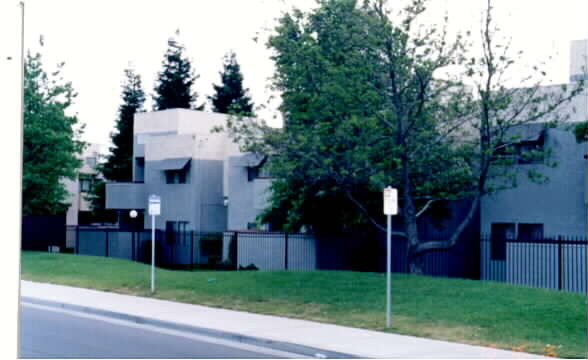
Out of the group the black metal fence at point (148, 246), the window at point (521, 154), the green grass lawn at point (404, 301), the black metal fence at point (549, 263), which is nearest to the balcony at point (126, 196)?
the black metal fence at point (148, 246)

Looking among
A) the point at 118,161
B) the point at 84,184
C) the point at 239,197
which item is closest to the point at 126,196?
the point at 239,197

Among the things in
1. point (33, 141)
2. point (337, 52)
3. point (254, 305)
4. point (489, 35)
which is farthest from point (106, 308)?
point (33, 141)

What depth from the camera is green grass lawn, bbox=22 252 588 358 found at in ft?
38.2

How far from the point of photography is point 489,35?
1753 cm

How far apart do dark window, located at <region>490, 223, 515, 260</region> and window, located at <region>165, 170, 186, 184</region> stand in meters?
19.6

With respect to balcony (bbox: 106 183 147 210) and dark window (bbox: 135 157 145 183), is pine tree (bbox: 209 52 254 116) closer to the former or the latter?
dark window (bbox: 135 157 145 183)

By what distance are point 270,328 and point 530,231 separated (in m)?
13.1

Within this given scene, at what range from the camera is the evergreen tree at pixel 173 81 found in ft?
201

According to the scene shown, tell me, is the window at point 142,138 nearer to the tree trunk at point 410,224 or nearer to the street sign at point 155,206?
the street sign at point 155,206

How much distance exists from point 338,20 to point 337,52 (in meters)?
0.84

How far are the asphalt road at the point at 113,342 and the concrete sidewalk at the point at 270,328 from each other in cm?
45

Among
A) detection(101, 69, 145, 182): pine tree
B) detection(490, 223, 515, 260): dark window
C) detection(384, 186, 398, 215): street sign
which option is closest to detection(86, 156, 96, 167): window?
detection(101, 69, 145, 182): pine tree

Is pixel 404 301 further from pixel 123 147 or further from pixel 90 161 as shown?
pixel 90 161

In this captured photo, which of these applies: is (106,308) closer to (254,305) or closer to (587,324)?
(254,305)
